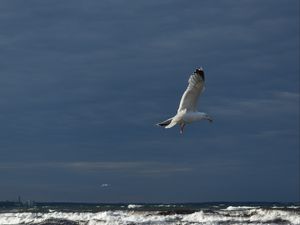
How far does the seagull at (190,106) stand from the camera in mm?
19891

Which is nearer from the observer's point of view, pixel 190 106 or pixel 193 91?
pixel 193 91

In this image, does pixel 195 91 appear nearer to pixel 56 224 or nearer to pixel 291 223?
pixel 291 223

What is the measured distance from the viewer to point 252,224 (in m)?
34.4

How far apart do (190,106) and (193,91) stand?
34.1 inches

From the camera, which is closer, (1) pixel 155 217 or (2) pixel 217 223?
(2) pixel 217 223

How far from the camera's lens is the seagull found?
19.9m

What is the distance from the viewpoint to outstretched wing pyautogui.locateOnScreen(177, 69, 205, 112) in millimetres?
19766

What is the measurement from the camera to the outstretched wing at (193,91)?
19766 mm

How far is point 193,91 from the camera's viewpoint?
67.2 ft

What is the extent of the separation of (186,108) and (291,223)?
16527 millimetres

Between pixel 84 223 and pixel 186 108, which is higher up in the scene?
pixel 186 108

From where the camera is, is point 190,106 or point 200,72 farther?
point 190,106

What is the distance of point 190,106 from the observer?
2123 cm

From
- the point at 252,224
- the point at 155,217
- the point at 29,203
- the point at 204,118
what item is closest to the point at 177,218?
the point at 155,217
